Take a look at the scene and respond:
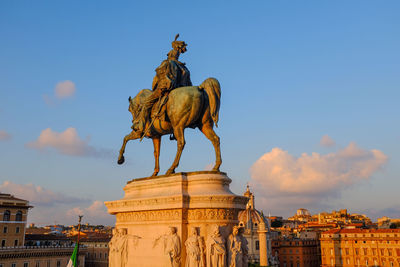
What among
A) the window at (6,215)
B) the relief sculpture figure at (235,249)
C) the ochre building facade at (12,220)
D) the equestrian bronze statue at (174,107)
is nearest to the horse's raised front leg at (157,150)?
the equestrian bronze statue at (174,107)

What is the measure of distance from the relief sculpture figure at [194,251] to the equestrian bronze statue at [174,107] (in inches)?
84.7

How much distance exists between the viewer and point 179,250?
879 cm

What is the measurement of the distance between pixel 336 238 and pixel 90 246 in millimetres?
48265

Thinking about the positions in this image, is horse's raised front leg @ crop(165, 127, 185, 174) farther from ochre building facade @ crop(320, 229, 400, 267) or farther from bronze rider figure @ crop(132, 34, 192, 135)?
ochre building facade @ crop(320, 229, 400, 267)

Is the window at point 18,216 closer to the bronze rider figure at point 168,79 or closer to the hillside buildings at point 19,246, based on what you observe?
the hillside buildings at point 19,246

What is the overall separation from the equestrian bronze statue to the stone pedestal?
0.75m

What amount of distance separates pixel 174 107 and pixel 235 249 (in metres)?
4.38

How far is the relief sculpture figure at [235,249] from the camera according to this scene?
860cm

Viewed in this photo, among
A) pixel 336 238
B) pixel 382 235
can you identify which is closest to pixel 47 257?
pixel 336 238

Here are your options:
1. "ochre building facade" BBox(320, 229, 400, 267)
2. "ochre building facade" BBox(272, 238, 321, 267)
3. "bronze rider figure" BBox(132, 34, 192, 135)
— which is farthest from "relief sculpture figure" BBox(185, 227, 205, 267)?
"ochre building facade" BBox(272, 238, 321, 267)

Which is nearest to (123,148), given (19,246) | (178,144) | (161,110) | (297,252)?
(161,110)

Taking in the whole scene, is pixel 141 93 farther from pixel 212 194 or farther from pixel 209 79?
pixel 212 194

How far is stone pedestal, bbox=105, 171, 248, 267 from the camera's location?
8961mm

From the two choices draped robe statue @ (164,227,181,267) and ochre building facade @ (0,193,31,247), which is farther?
ochre building facade @ (0,193,31,247)
